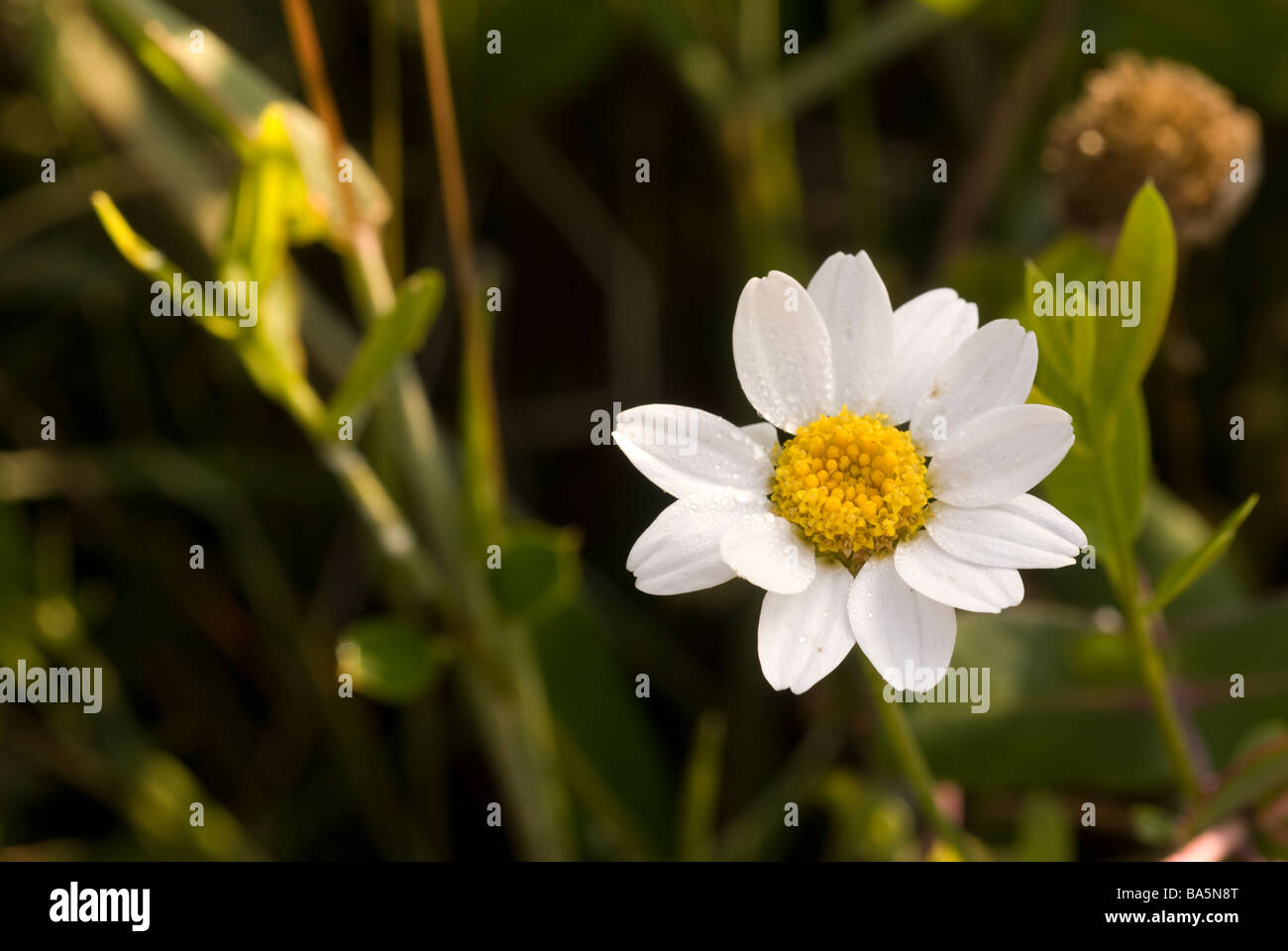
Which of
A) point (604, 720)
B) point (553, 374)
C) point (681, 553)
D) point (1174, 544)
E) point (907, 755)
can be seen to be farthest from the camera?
point (553, 374)

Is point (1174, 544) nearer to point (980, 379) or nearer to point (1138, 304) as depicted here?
point (1138, 304)

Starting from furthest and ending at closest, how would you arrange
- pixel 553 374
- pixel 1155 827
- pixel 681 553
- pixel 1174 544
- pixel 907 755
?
pixel 553 374 < pixel 1174 544 < pixel 1155 827 < pixel 907 755 < pixel 681 553

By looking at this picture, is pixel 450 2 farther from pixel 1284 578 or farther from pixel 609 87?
pixel 1284 578

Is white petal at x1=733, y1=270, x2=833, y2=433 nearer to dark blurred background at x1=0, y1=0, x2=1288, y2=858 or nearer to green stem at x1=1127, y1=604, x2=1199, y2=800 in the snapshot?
green stem at x1=1127, y1=604, x2=1199, y2=800

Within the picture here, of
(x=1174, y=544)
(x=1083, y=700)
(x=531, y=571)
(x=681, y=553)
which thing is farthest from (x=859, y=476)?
(x=1174, y=544)

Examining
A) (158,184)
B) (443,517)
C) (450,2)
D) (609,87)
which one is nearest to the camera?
(443,517)
